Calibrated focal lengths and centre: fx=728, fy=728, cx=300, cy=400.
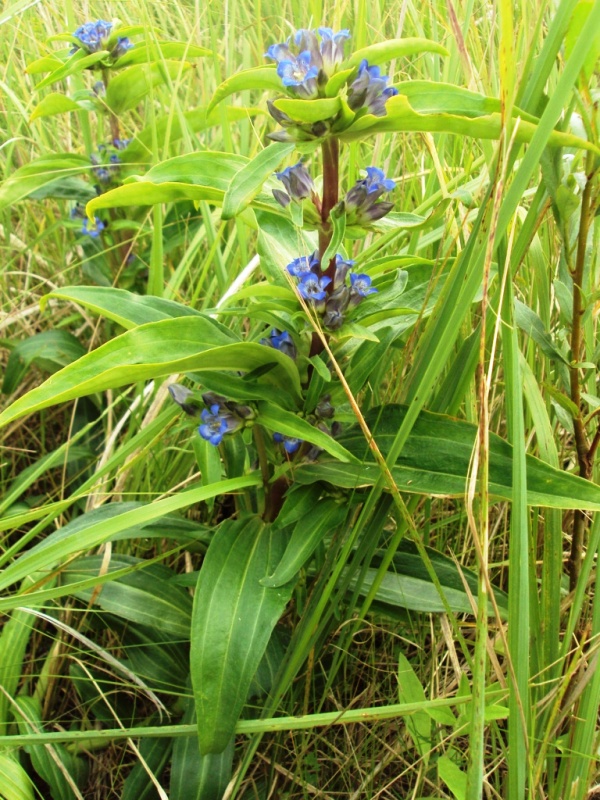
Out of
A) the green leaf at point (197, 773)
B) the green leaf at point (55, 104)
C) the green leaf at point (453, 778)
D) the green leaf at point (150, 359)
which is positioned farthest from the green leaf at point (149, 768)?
the green leaf at point (55, 104)

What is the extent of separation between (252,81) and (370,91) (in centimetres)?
19

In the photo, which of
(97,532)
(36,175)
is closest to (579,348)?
(97,532)

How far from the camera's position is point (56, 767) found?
1.40 m

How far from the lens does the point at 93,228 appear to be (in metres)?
1.98

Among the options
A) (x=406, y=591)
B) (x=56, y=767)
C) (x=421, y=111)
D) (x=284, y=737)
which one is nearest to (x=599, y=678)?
(x=406, y=591)

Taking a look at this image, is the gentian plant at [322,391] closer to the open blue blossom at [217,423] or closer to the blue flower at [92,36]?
the open blue blossom at [217,423]

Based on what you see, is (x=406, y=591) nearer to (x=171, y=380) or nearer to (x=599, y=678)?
(x=599, y=678)

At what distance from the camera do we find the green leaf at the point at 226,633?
1098 millimetres

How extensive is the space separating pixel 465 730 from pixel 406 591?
0.26 m

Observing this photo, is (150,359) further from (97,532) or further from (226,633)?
(226,633)

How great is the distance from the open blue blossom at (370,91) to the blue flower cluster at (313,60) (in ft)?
0.16

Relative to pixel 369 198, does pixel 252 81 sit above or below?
above

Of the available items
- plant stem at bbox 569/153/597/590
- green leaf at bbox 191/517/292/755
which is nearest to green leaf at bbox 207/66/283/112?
plant stem at bbox 569/153/597/590

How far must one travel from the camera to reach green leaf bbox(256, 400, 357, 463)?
3.54 feet
